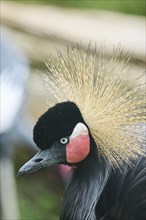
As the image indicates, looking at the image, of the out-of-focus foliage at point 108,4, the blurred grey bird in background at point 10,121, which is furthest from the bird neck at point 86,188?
the out-of-focus foliage at point 108,4

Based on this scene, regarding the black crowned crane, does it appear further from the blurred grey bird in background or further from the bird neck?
the blurred grey bird in background

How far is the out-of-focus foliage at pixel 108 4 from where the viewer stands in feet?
17.5

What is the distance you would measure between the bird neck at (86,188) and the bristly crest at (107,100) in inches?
1.9

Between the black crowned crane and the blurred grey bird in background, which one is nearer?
the black crowned crane

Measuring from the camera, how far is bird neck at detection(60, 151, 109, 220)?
105 inches

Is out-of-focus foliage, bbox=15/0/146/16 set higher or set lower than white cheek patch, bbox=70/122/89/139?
higher

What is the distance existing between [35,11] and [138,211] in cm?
271

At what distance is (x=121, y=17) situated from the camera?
459 cm

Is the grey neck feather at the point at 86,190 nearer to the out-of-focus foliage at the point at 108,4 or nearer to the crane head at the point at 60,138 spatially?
the crane head at the point at 60,138

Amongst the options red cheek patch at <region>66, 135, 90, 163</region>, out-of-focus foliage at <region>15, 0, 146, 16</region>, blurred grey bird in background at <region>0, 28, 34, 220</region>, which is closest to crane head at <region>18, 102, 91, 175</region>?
red cheek patch at <region>66, 135, 90, 163</region>

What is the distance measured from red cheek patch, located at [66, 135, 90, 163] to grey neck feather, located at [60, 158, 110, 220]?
0.07 metres

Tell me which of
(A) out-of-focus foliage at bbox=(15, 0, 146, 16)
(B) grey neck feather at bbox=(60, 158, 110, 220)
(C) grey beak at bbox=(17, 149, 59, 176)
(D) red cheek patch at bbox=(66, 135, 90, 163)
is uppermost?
(A) out-of-focus foliage at bbox=(15, 0, 146, 16)

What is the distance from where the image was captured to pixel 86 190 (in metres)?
2.69

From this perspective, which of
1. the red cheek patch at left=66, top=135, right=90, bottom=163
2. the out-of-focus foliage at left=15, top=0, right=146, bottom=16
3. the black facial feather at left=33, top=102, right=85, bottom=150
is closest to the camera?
the black facial feather at left=33, top=102, right=85, bottom=150
